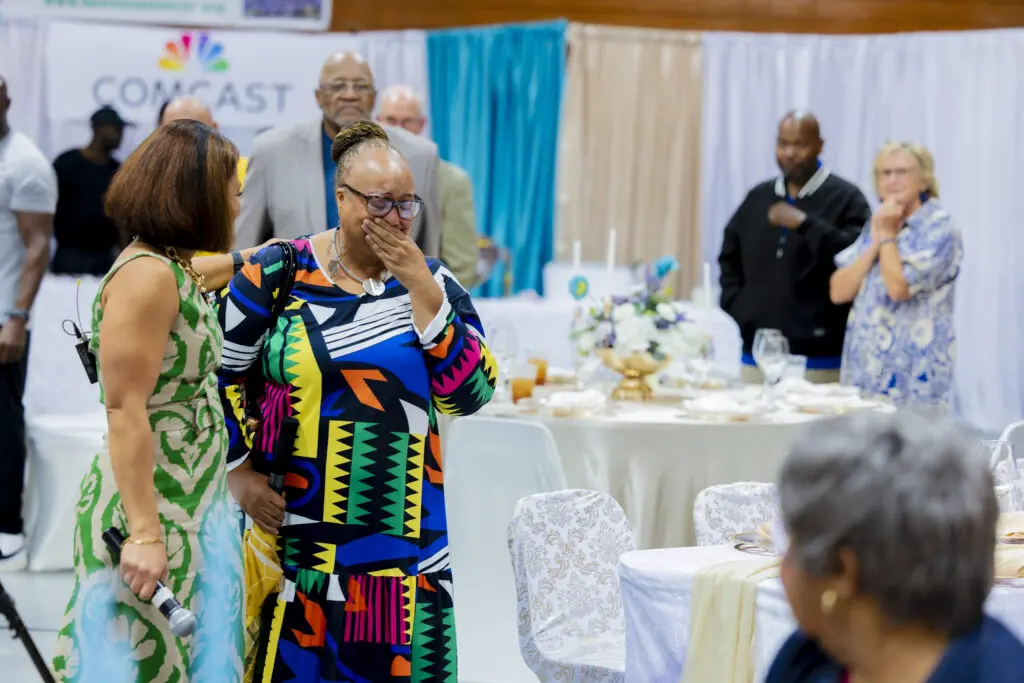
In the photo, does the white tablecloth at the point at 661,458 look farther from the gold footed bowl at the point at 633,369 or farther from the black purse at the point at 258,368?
the black purse at the point at 258,368

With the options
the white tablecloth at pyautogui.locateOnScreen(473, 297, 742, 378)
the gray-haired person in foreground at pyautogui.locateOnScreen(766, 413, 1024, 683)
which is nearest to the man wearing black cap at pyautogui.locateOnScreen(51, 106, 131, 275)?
the white tablecloth at pyautogui.locateOnScreen(473, 297, 742, 378)

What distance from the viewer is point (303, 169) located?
4.04m

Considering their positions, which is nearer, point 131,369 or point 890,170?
point 131,369

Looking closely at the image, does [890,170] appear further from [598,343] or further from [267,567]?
[267,567]

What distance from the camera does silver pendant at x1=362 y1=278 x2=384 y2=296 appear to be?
229 cm

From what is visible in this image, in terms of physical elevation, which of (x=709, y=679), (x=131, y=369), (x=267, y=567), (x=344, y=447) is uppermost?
(x=131, y=369)

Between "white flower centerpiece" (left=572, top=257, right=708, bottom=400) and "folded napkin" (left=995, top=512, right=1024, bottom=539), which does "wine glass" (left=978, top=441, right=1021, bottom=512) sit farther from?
"white flower centerpiece" (left=572, top=257, right=708, bottom=400)

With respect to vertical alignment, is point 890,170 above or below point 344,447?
above

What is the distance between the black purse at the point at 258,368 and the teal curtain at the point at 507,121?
6479mm

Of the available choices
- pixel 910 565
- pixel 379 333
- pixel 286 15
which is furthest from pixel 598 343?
pixel 286 15

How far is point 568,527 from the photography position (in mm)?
3029

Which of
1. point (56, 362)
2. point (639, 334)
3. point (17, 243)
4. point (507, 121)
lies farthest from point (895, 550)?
point (507, 121)

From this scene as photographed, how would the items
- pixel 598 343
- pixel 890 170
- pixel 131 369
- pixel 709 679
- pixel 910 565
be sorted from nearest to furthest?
pixel 910 565
pixel 131 369
pixel 709 679
pixel 598 343
pixel 890 170

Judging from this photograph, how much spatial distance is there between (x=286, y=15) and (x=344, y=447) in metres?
7.05
